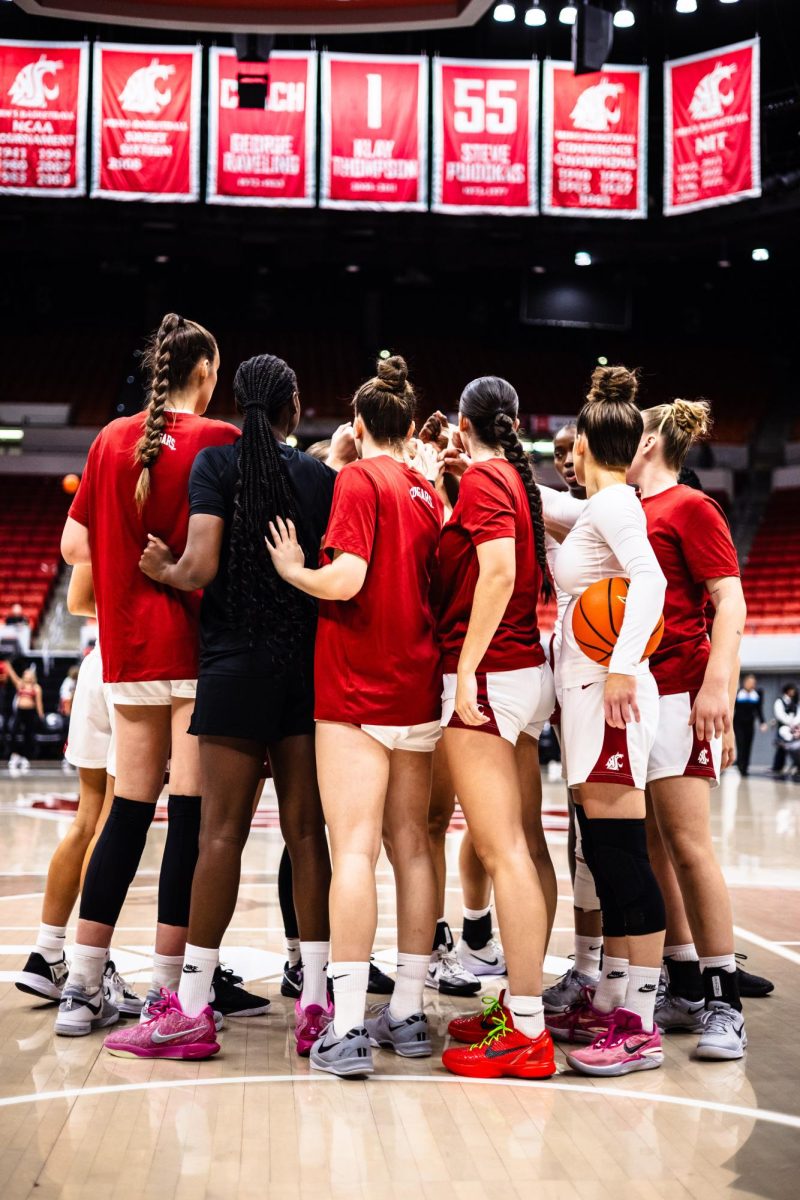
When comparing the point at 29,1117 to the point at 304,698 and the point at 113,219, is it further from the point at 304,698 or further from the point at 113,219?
the point at 113,219

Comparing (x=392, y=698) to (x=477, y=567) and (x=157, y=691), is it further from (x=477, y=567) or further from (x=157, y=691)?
(x=157, y=691)

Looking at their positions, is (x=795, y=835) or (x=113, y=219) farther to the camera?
(x=113, y=219)

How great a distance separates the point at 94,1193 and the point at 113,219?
18.2 metres

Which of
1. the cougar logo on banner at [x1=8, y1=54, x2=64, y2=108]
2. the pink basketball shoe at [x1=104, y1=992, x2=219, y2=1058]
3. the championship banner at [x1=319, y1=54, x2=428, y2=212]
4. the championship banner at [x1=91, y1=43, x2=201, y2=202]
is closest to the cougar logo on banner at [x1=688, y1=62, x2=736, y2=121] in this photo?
the championship banner at [x1=319, y1=54, x2=428, y2=212]

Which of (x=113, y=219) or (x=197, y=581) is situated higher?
(x=113, y=219)

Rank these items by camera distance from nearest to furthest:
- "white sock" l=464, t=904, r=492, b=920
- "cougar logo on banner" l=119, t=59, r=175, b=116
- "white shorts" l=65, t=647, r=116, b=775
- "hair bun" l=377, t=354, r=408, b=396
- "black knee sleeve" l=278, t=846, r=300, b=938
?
"hair bun" l=377, t=354, r=408, b=396 → "white shorts" l=65, t=647, r=116, b=775 → "black knee sleeve" l=278, t=846, r=300, b=938 → "white sock" l=464, t=904, r=492, b=920 → "cougar logo on banner" l=119, t=59, r=175, b=116

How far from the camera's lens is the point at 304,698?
3416 millimetres

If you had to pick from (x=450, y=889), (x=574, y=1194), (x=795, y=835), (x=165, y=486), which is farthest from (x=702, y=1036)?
(x=795, y=835)

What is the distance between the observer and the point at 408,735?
10.9 feet

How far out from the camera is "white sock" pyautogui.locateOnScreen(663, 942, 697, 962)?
379 centimetres

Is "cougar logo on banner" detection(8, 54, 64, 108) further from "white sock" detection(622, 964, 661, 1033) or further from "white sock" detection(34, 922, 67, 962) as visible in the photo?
"white sock" detection(622, 964, 661, 1033)

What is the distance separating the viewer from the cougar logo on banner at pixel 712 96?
1515 cm

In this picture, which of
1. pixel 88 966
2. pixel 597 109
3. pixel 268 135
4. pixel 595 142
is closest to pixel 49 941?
pixel 88 966

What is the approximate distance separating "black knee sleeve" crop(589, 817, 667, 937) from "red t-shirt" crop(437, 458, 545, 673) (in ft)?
1.69
